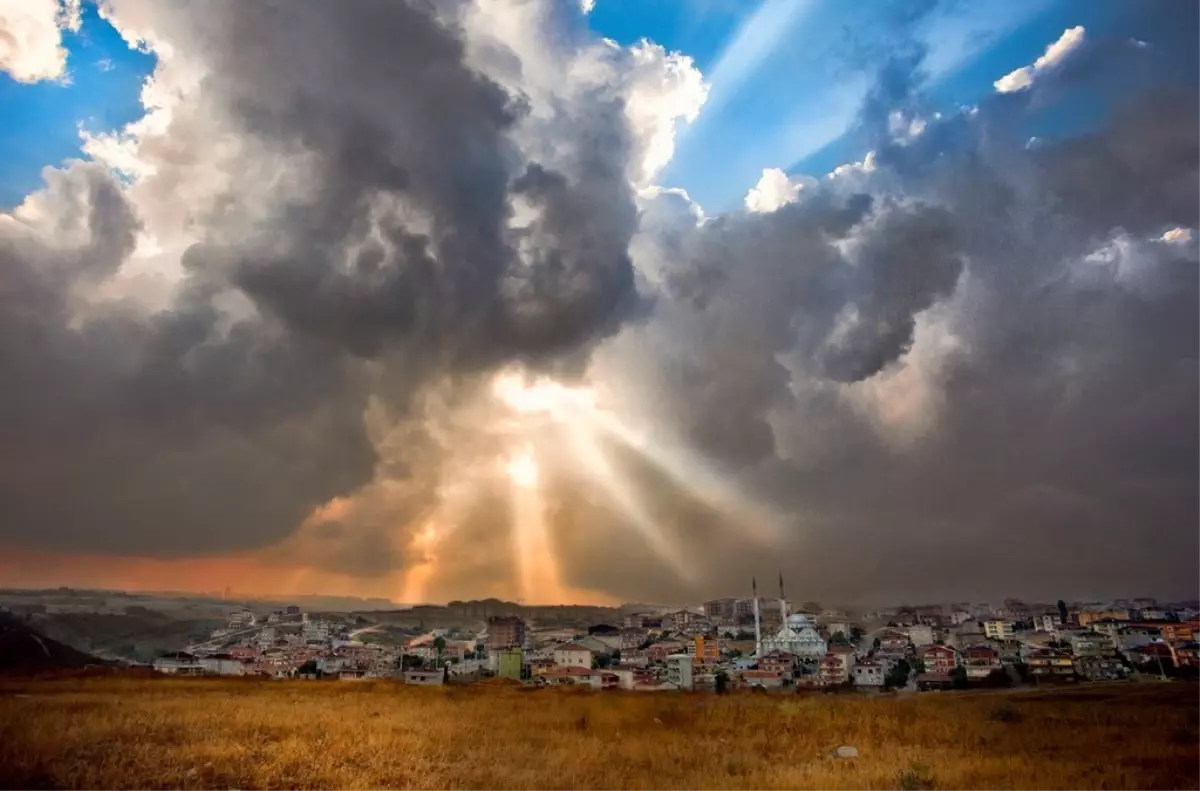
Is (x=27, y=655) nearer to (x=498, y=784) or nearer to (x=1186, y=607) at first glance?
(x=498, y=784)

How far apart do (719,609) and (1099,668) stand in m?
123

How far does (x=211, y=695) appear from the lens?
66.8ft

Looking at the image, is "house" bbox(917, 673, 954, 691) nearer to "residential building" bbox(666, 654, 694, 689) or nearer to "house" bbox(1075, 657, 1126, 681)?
"house" bbox(1075, 657, 1126, 681)

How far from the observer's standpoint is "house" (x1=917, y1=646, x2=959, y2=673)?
66.9 m

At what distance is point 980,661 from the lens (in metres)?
67.6

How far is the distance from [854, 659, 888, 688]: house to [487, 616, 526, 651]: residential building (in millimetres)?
60218

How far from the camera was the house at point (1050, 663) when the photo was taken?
179 feet

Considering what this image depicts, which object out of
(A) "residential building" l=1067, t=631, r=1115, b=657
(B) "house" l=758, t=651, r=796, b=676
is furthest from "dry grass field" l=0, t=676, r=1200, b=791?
(A) "residential building" l=1067, t=631, r=1115, b=657

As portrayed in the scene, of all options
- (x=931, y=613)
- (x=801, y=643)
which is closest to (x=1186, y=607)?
(x=931, y=613)

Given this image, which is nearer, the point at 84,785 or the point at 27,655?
the point at 84,785

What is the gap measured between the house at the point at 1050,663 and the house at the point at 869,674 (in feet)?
41.2

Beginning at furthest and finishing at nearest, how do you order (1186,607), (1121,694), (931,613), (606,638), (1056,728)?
(931,613), (1186,607), (606,638), (1121,694), (1056,728)

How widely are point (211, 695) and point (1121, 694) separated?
3482 centimetres

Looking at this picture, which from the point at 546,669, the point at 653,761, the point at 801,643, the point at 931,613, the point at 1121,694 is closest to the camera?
the point at 653,761
